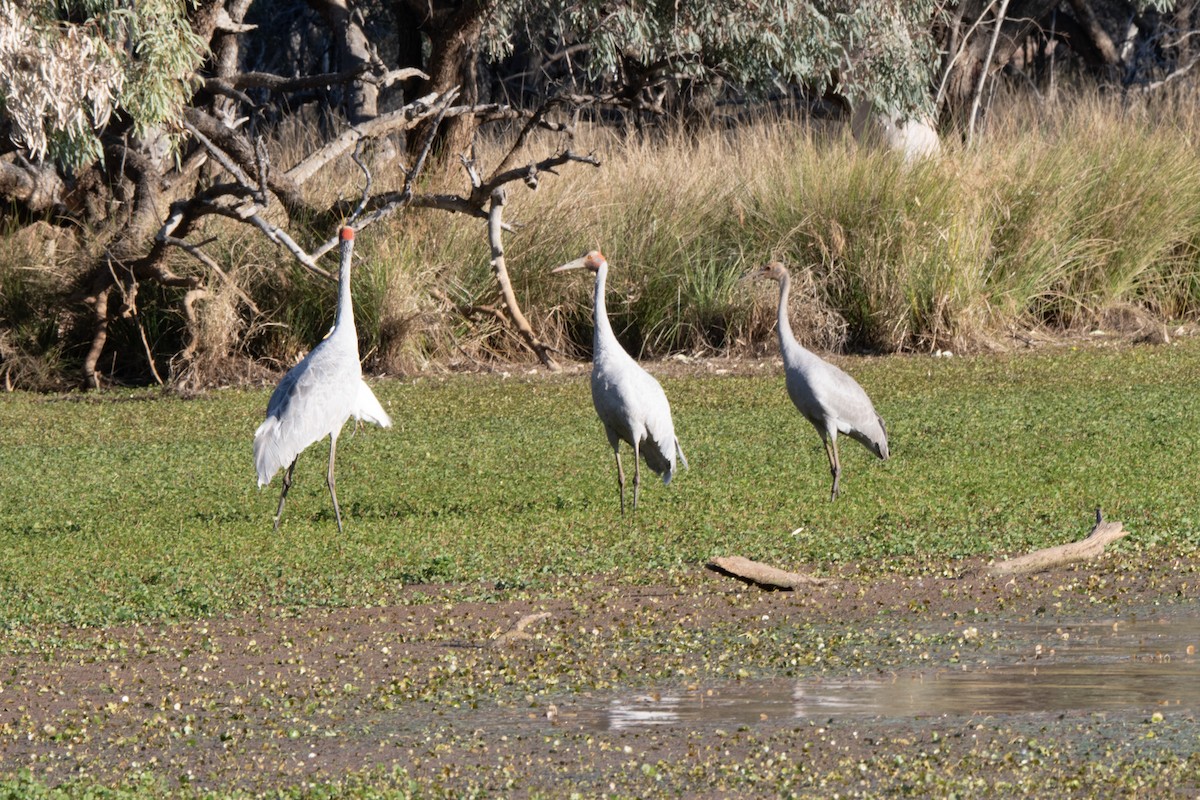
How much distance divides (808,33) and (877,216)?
261 cm

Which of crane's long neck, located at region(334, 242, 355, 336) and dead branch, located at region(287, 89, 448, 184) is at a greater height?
dead branch, located at region(287, 89, 448, 184)

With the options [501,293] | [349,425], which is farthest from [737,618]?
[501,293]

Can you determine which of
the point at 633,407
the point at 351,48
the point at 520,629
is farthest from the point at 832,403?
the point at 351,48

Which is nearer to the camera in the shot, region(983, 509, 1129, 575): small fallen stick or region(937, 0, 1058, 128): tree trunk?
region(983, 509, 1129, 575): small fallen stick

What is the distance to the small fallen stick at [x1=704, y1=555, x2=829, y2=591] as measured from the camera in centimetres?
727

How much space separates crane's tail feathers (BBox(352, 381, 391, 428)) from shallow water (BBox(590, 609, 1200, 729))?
14.4ft

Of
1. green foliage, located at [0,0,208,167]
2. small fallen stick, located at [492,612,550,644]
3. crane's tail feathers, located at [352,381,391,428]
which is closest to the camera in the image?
small fallen stick, located at [492,612,550,644]

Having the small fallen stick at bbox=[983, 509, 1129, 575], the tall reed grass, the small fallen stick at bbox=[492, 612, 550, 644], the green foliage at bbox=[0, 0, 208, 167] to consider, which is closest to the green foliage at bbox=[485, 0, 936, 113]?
the tall reed grass

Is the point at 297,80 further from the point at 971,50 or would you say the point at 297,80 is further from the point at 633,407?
the point at 971,50

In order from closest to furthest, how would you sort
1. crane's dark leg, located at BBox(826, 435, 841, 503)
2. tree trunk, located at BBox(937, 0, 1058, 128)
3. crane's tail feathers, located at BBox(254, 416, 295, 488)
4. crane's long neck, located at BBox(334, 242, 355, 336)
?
crane's tail feathers, located at BBox(254, 416, 295, 488)
crane's dark leg, located at BBox(826, 435, 841, 503)
crane's long neck, located at BBox(334, 242, 355, 336)
tree trunk, located at BBox(937, 0, 1058, 128)

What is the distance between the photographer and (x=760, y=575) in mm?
7316

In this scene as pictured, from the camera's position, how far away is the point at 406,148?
19281 mm

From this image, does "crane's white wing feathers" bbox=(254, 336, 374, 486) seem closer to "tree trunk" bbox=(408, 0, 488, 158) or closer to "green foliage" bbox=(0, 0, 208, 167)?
"green foliage" bbox=(0, 0, 208, 167)

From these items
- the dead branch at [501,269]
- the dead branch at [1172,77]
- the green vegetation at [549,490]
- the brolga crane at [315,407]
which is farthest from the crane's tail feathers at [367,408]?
the dead branch at [1172,77]
